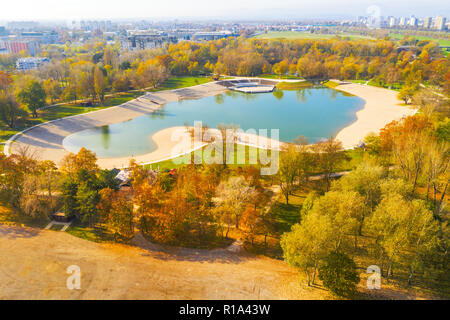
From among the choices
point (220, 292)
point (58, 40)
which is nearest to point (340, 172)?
point (220, 292)

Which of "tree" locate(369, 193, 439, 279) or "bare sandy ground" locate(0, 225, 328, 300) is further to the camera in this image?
"bare sandy ground" locate(0, 225, 328, 300)

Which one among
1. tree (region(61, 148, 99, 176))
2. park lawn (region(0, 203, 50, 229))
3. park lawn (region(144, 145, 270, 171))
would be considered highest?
tree (region(61, 148, 99, 176))

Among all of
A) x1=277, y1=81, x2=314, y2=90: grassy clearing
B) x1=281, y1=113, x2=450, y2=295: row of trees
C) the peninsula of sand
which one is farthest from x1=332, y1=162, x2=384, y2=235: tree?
x1=277, y1=81, x2=314, y2=90: grassy clearing

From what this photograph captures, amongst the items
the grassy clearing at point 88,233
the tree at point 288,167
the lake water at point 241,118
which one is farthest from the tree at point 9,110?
the tree at point 288,167

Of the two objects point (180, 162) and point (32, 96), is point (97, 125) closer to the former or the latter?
point (32, 96)

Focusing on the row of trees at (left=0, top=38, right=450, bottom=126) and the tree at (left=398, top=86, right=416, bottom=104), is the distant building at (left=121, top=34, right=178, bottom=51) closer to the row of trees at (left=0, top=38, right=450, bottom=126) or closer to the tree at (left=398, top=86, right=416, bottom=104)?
the row of trees at (left=0, top=38, right=450, bottom=126)

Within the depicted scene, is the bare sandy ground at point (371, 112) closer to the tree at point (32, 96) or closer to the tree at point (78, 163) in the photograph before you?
the tree at point (78, 163)

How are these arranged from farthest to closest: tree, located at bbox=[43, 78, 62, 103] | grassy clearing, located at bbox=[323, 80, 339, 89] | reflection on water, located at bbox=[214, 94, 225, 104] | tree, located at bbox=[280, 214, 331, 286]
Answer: grassy clearing, located at bbox=[323, 80, 339, 89], reflection on water, located at bbox=[214, 94, 225, 104], tree, located at bbox=[43, 78, 62, 103], tree, located at bbox=[280, 214, 331, 286]
